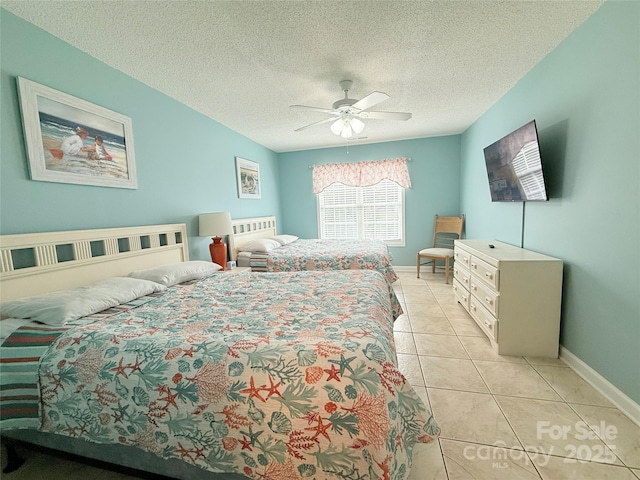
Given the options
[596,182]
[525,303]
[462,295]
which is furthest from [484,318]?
[596,182]

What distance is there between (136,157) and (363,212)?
385 cm

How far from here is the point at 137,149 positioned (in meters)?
2.36

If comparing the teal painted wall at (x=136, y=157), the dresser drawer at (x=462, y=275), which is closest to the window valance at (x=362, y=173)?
the teal painted wall at (x=136, y=157)

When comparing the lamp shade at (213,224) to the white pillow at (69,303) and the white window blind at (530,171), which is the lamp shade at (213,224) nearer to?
the white pillow at (69,303)

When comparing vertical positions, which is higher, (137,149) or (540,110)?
(540,110)

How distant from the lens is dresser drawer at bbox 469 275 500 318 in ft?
7.31

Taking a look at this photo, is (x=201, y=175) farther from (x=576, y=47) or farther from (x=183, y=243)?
(x=576, y=47)

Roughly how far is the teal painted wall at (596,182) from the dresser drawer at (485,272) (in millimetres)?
478

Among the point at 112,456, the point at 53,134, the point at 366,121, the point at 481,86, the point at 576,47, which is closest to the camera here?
the point at 112,456

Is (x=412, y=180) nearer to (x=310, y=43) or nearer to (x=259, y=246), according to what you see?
(x=259, y=246)

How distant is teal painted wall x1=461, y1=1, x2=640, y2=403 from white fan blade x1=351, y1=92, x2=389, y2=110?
133 cm

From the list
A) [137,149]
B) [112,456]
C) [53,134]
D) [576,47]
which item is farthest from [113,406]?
[576,47]

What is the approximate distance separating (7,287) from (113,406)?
108 cm

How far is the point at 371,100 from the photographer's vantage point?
2303 mm
